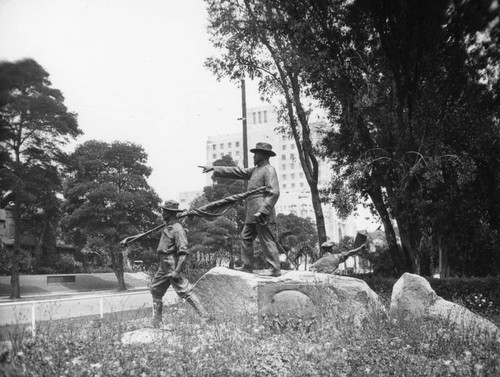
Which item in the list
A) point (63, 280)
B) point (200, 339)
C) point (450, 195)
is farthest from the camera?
point (63, 280)

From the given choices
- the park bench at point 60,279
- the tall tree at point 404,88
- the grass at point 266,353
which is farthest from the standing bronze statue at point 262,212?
the park bench at point 60,279

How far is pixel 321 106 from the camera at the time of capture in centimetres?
1745

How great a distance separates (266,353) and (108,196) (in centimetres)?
2635

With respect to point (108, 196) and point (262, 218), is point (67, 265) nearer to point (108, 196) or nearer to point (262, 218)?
point (108, 196)

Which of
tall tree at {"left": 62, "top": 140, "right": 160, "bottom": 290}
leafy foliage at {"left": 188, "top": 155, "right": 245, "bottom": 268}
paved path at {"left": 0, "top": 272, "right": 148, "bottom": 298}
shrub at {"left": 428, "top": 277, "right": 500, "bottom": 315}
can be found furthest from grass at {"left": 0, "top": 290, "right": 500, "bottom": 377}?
leafy foliage at {"left": 188, "top": 155, "right": 245, "bottom": 268}

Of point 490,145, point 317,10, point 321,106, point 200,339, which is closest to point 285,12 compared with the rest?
point 317,10

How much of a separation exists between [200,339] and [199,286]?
2186mm

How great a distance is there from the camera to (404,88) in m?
14.1

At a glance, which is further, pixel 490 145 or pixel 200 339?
pixel 490 145

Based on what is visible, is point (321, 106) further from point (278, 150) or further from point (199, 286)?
point (278, 150)

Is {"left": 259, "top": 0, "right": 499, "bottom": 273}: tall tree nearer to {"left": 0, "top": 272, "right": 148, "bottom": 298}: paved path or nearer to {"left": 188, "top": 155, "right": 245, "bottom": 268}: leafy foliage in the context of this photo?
{"left": 188, "top": 155, "right": 245, "bottom": 268}: leafy foliage

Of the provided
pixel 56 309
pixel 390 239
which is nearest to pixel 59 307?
pixel 56 309

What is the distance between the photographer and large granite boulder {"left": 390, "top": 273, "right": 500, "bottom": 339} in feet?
26.5

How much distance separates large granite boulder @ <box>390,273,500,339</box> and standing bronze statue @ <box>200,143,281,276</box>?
2.27 metres
